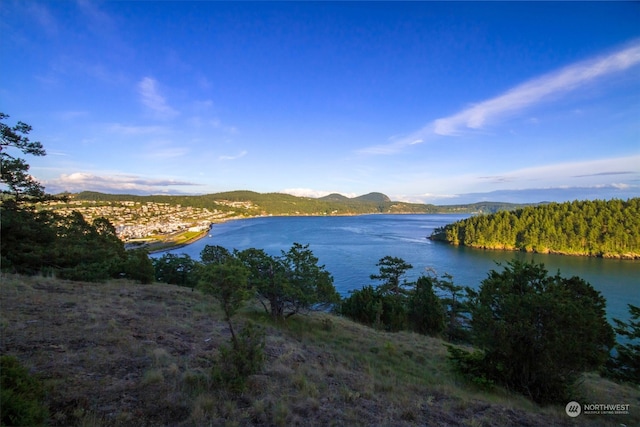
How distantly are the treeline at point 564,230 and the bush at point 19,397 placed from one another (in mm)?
80917

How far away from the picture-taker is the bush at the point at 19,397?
289cm

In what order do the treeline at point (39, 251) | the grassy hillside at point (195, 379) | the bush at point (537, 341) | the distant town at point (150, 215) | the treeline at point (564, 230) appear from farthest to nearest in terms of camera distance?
1. the distant town at point (150, 215)
2. the treeline at point (564, 230)
3. the treeline at point (39, 251)
4. the bush at point (537, 341)
5. the grassy hillside at point (195, 379)

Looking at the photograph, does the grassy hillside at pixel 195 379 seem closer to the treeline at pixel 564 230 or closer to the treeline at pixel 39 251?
the treeline at pixel 39 251

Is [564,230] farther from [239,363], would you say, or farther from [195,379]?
[195,379]

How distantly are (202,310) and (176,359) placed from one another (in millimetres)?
5750

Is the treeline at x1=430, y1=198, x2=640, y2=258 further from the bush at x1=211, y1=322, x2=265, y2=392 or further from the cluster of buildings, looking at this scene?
the cluster of buildings

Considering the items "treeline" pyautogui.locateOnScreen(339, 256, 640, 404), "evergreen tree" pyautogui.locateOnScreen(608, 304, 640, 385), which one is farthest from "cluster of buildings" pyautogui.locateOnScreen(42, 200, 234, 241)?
"evergreen tree" pyautogui.locateOnScreen(608, 304, 640, 385)

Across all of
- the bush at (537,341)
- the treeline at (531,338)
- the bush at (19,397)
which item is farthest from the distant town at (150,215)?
the bush at (537,341)

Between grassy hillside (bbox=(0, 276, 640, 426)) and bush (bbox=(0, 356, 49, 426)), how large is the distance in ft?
1.10

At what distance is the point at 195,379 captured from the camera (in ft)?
16.4

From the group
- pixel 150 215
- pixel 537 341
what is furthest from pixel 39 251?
pixel 150 215

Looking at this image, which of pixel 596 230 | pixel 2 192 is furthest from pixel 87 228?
pixel 596 230

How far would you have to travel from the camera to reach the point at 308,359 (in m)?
7.74

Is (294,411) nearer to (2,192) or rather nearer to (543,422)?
(543,422)
